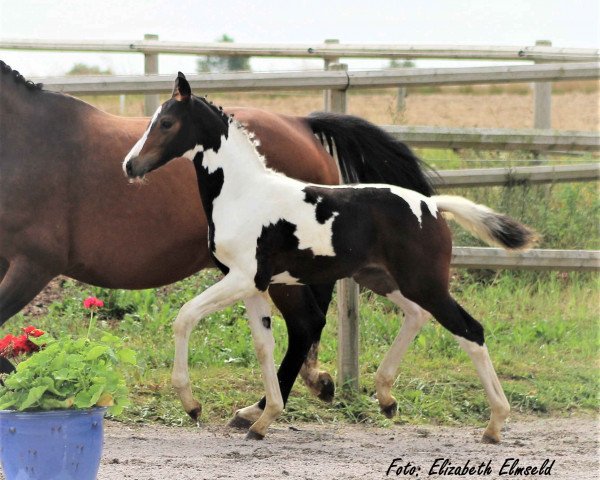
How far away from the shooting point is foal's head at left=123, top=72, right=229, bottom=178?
467 cm

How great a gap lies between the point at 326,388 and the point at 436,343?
1.37 metres

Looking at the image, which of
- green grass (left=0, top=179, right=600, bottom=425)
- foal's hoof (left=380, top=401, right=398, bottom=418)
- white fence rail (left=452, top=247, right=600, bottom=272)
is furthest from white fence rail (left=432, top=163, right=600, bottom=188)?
foal's hoof (left=380, top=401, right=398, bottom=418)

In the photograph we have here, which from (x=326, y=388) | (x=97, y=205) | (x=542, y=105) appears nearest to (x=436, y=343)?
(x=326, y=388)

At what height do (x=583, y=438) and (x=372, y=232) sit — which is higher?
(x=372, y=232)

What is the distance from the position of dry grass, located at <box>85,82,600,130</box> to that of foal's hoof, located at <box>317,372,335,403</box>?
9.17 metres

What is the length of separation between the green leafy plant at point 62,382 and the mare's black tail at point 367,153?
235 cm

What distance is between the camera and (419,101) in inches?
808

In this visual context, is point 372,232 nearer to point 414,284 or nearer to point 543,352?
point 414,284

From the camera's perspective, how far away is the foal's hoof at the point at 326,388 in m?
5.74

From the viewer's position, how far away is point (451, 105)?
19.9 m

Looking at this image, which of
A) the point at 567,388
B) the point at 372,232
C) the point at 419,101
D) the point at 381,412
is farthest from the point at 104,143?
the point at 419,101

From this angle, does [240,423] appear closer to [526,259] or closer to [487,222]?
[487,222]

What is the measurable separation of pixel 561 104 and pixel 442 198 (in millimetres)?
16648

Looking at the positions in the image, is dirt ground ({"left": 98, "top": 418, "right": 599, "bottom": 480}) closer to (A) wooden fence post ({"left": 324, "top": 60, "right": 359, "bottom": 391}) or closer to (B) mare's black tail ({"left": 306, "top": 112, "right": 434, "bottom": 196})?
(A) wooden fence post ({"left": 324, "top": 60, "right": 359, "bottom": 391})
